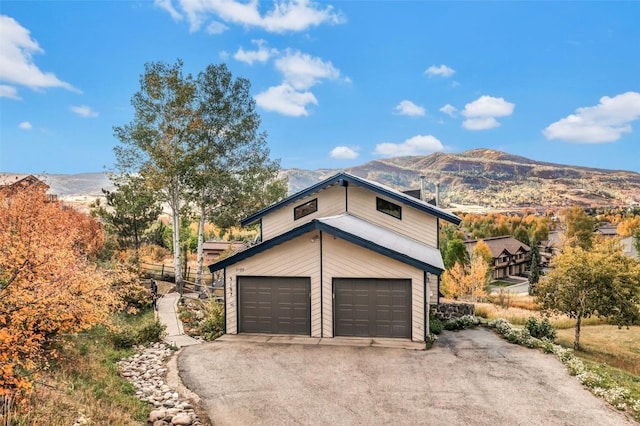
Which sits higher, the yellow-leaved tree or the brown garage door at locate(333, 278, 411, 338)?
the brown garage door at locate(333, 278, 411, 338)

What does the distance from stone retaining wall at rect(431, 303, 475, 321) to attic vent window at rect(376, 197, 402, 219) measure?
188 inches

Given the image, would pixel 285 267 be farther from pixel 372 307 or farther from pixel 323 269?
pixel 372 307

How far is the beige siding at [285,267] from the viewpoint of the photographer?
576 inches

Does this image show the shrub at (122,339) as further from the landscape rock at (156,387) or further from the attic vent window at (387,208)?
the attic vent window at (387,208)

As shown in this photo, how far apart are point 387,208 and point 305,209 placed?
4.33 meters

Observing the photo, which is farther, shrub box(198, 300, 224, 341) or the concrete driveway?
shrub box(198, 300, 224, 341)

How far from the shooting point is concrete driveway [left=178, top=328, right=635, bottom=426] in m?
8.42

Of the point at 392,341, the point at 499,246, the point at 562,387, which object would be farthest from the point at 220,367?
the point at 499,246

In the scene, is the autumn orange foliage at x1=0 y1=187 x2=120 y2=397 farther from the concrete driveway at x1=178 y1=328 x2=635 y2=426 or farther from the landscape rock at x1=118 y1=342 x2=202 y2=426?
the concrete driveway at x1=178 y1=328 x2=635 y2=426

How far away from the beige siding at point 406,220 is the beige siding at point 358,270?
4.70 meters

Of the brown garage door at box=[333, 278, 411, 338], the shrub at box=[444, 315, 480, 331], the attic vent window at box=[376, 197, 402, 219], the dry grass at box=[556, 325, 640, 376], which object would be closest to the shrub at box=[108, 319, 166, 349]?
the brown garage door at box=[333, 278, 411, 338]

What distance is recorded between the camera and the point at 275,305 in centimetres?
1496

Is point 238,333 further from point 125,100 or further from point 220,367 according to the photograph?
point 125,100

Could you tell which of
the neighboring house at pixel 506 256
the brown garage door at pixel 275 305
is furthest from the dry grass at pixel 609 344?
the neighboring house at pixel 506 256
